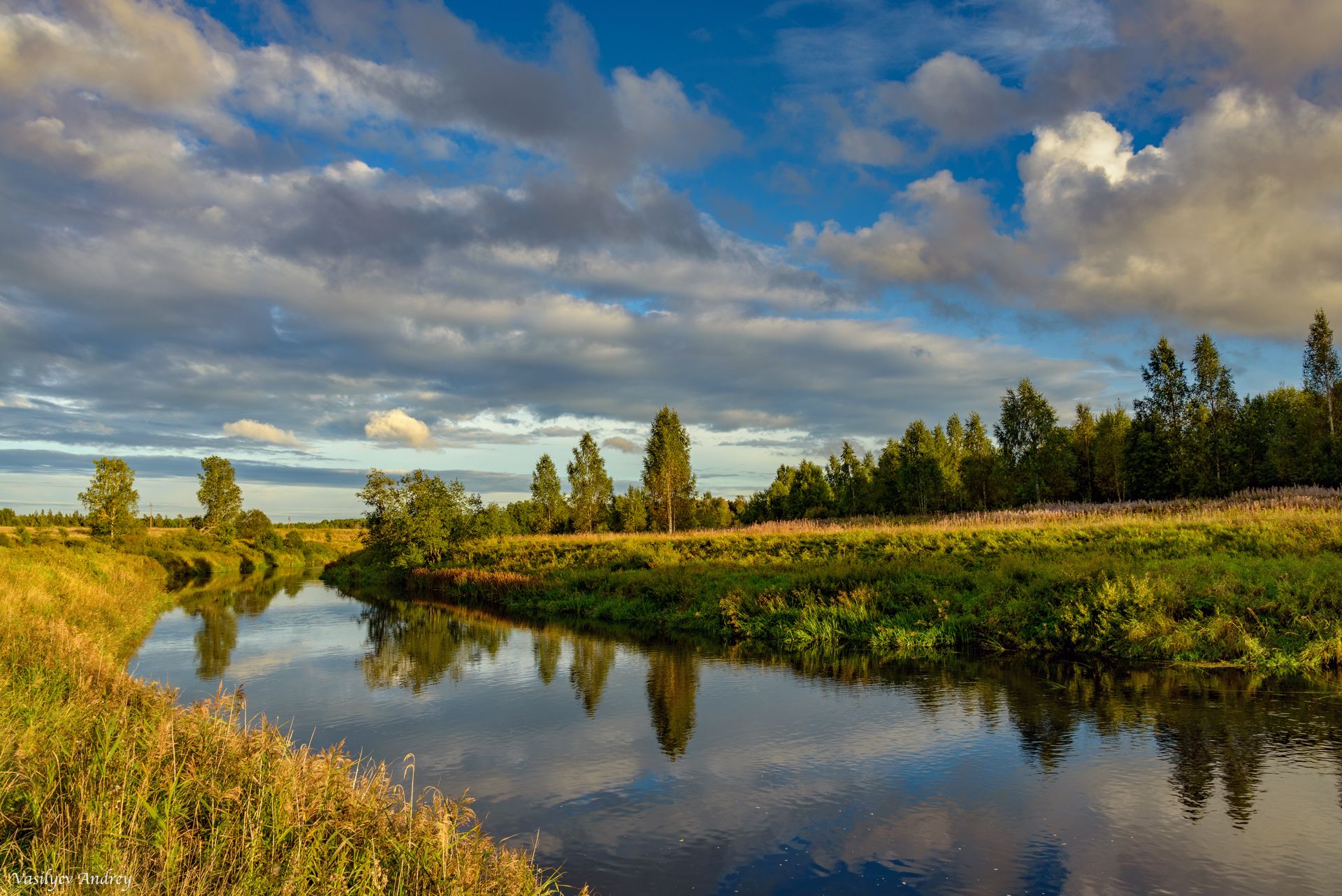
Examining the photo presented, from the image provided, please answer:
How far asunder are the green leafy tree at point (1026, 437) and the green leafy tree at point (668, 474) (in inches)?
1048

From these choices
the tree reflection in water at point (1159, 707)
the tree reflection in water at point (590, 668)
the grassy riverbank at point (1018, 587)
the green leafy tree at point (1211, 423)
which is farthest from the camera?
the green leafy tree at point (1211, 423)

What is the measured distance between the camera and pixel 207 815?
6.91 m

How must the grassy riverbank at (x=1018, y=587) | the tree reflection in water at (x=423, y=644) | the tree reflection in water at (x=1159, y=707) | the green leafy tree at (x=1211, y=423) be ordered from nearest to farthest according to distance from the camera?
the tree reflection in water at (x=1159, y=707)
the grassy riverbank at (x=1018, y=587)
the tree reflection in water at (x=423, y=644)
the green leafy tree at (x=1211, y=423)

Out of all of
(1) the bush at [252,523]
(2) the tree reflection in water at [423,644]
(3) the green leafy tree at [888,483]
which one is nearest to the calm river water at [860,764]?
(2) the tree reflection in water at [423,644]

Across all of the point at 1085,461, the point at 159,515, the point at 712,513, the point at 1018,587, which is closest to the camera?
the point at 1018,587

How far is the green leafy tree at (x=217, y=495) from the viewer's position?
9712 cm

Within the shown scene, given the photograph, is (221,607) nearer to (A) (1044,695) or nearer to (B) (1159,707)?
(A) (1044,695)

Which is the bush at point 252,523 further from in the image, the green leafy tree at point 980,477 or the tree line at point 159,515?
the green leafy tree at point 980,477

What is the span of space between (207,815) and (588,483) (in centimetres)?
6527

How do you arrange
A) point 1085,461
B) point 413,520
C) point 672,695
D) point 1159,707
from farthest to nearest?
point 1085,461 → point 413,520 → point 672,695 → point 1159,707

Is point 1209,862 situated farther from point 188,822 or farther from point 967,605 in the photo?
point 967,605

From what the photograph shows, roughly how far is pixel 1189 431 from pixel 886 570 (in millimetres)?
39448

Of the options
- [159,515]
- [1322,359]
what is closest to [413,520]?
[1322,359]

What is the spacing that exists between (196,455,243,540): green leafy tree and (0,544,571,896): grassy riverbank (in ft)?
332
